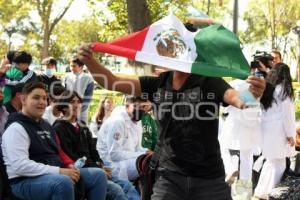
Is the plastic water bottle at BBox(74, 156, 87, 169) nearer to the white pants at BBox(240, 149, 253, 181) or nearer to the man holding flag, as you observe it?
the man holding flag

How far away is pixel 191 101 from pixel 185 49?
48 centimetres

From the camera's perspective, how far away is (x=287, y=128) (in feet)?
20.5

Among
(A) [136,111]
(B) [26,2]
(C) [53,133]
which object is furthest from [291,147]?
(B) [26,2]

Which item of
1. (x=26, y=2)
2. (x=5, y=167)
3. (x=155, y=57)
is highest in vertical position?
(x=26, y=2)

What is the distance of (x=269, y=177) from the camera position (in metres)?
6.35

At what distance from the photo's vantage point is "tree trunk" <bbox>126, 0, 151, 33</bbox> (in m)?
9.76

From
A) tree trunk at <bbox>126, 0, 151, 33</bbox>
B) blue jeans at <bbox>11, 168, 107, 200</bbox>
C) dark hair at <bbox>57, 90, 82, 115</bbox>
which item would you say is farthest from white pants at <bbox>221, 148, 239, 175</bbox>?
tree trunk at <bbox>126, 0, 151, 33</bbox>

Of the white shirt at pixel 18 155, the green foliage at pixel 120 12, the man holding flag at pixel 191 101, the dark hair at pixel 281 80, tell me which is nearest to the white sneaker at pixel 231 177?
the dark hair at pixel 281 80

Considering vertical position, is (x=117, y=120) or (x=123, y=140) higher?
(x=117, y=120)

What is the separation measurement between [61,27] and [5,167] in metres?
47.2

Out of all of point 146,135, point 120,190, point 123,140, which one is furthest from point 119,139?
point 120,190

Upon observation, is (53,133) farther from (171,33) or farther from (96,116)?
(96,116)

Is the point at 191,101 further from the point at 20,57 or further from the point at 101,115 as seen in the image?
the point at 101,115

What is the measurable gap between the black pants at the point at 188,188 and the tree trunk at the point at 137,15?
6.72 meters
